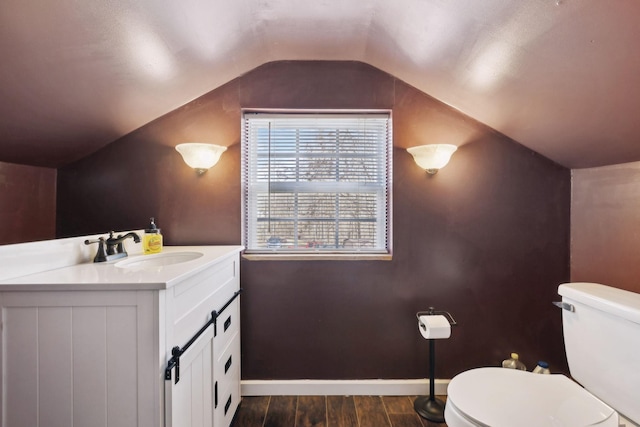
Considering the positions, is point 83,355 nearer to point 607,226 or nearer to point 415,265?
point 415,265

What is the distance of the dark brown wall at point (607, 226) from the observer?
1.34m

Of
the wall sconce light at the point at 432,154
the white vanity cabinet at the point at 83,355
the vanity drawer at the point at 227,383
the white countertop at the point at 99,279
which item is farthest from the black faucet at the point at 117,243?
the wall sconce light at the point at 432,154

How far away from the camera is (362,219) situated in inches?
68.8

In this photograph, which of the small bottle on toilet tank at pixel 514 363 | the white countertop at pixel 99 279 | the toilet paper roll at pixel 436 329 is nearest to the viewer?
the white countertop at pixel 99 279

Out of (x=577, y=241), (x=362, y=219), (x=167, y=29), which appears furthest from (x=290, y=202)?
(x=577, y=241)

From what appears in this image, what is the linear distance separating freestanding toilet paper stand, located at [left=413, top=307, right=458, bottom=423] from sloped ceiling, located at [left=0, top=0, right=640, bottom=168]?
1.07 m

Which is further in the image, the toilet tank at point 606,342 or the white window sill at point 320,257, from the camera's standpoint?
the white window sill at point 320,257

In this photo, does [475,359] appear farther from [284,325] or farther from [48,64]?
[48,64]

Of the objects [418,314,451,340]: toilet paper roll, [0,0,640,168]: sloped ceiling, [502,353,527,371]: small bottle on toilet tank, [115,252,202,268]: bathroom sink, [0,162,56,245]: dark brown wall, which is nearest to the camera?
[0,0,640,168]: sloped ceiling

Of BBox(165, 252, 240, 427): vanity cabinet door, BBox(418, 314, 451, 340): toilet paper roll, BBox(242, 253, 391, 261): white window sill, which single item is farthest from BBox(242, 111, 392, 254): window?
BBox(418, 314, 451, 340): toilet paper roll

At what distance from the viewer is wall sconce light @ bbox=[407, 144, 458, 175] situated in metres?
1.51

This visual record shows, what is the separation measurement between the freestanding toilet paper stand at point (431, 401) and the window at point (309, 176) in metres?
0.54

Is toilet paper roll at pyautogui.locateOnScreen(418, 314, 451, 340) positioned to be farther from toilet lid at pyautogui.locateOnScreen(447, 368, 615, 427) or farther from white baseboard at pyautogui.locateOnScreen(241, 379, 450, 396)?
white baseboard at pyautogui.locateOnScreen(241, 379, 450, 396)

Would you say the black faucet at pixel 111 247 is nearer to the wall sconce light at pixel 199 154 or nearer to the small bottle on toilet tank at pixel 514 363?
the wall sconce light at pixel 199 154
